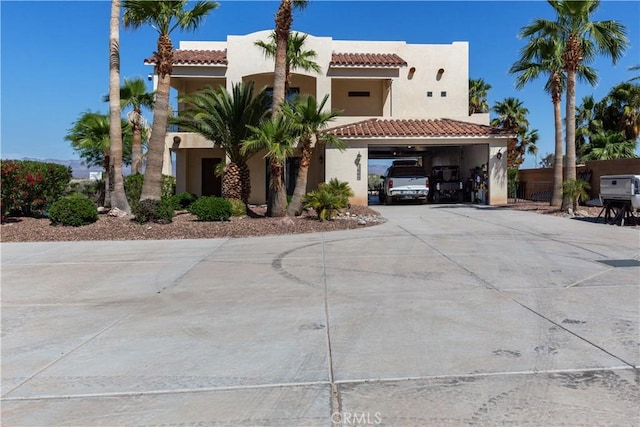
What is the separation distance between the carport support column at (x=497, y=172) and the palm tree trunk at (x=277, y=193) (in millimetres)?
11034

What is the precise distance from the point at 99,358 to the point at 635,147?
3038 cm

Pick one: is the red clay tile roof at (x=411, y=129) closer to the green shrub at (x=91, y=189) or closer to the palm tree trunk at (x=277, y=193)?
the palm tree trunk at (x=277, y=193)

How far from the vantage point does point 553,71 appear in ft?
65.7

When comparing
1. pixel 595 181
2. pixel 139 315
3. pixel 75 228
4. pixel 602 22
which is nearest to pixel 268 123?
pixel 75 228

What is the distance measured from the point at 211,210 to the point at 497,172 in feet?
45.2

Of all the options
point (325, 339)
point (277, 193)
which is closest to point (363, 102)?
point (277, 193)

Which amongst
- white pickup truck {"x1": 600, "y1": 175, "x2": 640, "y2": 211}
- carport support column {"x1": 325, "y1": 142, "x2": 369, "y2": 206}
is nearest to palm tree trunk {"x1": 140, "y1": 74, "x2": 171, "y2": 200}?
carport support column {"x1": 325, "y1": 142, "x2": 369, "y2": 206}

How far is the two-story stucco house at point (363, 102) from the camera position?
21.8 m

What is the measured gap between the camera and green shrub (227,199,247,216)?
648 inches

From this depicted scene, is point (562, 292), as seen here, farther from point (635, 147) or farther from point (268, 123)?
point (635, 147)

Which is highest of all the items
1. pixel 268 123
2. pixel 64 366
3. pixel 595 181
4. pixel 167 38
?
pixel 167 38

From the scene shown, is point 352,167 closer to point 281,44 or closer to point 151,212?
point 281,44

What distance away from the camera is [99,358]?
4.61 metres

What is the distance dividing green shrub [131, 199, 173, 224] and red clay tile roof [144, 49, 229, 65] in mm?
10199
